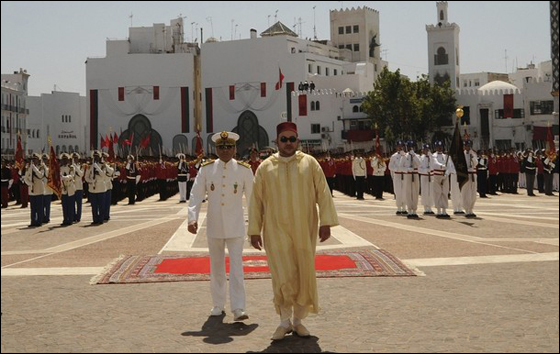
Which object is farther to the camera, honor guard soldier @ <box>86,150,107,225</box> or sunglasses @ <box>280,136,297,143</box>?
honor guard soldier @ <box>86,150,107,225</box>

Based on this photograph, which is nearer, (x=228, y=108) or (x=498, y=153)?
(x=498, y=153)

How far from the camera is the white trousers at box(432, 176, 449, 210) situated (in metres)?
21.7

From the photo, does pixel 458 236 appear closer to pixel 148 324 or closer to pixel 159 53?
pixel 148 324

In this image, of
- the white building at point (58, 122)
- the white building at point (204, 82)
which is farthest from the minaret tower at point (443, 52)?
the white building at point (58, 122)

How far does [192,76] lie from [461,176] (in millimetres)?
81645

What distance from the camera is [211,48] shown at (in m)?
96.7

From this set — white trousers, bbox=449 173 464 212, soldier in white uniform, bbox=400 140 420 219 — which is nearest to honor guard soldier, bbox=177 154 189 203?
soldier in white uniform, bbox=400 140 420 219

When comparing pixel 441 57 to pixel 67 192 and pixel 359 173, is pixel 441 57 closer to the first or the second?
pixel 359 173

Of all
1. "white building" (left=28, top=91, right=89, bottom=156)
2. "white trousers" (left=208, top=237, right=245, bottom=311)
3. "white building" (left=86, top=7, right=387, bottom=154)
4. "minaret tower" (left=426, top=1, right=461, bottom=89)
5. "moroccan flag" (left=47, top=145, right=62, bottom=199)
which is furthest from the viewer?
"white building" (left=28, top=91, right=89, bottom=156)

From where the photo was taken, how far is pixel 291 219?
757 cm

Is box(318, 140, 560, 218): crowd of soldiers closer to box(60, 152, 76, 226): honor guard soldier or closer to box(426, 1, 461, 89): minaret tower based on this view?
box(60, 152, 76, 226): honor guard soldier

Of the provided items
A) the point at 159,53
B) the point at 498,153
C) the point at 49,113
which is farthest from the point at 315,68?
the point at 498,153

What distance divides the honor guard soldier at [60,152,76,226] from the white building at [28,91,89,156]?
8682 cm

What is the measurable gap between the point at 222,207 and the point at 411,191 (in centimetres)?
1387
